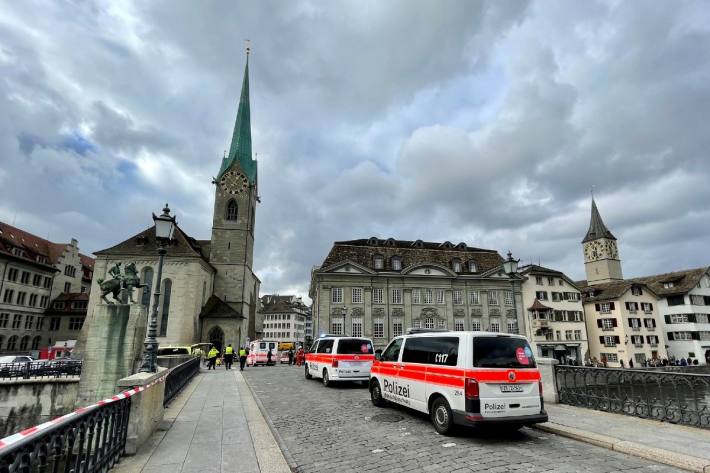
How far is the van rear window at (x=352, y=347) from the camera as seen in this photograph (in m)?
16.8

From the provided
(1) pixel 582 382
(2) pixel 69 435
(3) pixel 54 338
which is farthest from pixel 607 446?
(3) pixel 54 338

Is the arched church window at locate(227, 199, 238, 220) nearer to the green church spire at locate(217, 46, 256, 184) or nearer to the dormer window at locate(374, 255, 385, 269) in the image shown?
the green church spire at locate(217, 46, 256, 184)

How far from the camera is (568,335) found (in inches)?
2090

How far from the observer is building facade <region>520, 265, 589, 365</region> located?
51250 mm

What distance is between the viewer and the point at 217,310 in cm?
Answer: 4872

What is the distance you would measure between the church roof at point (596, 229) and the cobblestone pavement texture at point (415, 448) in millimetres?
115771

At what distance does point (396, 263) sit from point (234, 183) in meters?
26.0

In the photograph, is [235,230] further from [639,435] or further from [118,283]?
[639,435]

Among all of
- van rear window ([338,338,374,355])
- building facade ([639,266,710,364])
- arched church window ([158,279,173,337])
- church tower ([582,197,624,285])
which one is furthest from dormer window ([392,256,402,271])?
church tower ([582,197,624,285])

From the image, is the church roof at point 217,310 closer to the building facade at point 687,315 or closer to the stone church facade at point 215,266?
the stone church facade at point 215,266

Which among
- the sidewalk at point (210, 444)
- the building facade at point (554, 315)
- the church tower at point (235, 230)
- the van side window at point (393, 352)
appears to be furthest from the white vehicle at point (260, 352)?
the building facade at point (554, 315)

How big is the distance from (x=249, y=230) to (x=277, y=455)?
2024 inches

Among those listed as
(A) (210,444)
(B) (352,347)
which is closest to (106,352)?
(B) (352,347)

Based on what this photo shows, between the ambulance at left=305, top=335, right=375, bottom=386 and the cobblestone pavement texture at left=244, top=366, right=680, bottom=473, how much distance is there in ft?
19.9
